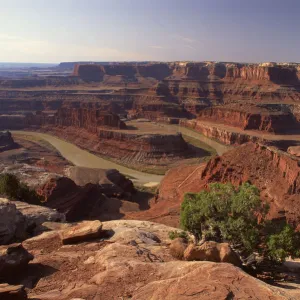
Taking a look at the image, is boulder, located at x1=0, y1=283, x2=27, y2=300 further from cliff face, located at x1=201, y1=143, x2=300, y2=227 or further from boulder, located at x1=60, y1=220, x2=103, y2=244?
cliff face, located at x1=201, y1=143, x2=300, y2=227

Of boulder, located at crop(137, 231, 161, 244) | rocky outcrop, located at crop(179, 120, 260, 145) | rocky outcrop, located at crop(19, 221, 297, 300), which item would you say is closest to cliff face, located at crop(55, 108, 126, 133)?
rocky outcrop, located at crop(179, 120, 260, 145)

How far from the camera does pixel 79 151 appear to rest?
248 ft

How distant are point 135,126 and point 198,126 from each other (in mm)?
17620

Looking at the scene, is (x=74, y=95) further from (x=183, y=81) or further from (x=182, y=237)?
(x=182, y=237)

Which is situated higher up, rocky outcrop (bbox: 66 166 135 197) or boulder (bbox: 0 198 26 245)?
boulder (bbox: 0 198 26 245)

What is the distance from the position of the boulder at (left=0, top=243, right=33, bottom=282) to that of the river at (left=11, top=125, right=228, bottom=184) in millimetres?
42077

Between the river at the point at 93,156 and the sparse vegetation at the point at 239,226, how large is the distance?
39.2 m

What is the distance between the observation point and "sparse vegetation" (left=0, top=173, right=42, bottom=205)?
28.1 m

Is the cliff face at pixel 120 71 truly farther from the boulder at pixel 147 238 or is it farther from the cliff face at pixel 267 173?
the boulder at pixel 147 238

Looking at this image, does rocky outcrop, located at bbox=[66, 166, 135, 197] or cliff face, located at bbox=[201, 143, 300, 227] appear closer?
cliff face, located at bbox=[201, 143, 300, 227]

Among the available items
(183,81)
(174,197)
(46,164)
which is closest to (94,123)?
(46,164)

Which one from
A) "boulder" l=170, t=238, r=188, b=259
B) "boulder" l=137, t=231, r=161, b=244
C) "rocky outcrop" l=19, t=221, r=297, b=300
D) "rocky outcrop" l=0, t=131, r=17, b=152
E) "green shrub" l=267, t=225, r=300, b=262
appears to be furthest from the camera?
"rocky outcrop" l=0, t=131, r=17, b=152

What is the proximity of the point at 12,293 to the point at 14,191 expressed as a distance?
20.5 m

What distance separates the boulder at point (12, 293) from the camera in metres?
9.98
